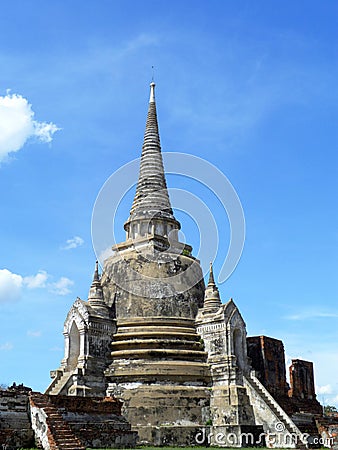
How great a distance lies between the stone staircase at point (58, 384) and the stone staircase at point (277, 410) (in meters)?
8.79

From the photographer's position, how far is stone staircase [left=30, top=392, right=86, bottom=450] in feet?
57.9

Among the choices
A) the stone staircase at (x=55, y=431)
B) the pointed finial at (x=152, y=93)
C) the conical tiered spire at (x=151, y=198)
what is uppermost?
the pointed finial at (x=152, y=93)

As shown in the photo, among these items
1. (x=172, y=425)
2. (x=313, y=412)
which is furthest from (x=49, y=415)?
(x=313, y=412)

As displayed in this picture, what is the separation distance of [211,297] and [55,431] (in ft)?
46.9

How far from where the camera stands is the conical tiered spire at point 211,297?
3045 centimetres

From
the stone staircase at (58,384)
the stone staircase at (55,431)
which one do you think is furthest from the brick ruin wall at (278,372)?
the stone staircase at (55,431)

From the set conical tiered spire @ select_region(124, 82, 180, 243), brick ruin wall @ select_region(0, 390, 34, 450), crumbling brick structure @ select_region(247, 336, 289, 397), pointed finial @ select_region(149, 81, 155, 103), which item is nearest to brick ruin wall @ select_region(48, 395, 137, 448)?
brick ruin wall @ select_region(0, 390, 34, 450)

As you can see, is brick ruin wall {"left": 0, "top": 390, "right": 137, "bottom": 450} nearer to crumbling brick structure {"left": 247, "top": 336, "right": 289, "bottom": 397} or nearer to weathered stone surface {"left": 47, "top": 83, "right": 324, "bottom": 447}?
weathered stone surface {"left": 47, "top": 83, "right": 324, "bottom": 447}

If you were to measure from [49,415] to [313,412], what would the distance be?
56.1 feet

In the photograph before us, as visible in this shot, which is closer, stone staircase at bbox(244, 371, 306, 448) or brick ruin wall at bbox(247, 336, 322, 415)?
stone staircase at bbox(244, 371, 306, 448)

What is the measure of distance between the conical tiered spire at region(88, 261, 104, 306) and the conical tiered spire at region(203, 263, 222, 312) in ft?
18.6

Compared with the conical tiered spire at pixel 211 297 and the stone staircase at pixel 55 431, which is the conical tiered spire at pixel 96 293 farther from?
the stone staircase at pixel 55 431

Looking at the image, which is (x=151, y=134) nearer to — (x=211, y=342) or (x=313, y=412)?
(x=211, y=342)

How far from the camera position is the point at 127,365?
28062mm
